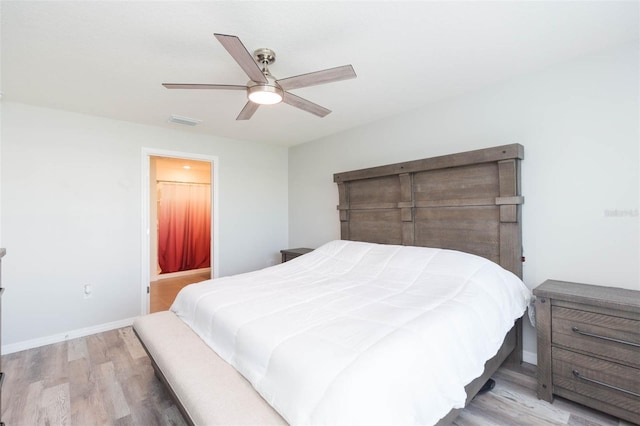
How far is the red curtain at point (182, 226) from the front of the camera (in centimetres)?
564

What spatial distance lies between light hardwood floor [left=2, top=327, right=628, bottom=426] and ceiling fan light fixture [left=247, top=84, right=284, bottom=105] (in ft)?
6.82

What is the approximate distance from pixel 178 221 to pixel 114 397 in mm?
4203

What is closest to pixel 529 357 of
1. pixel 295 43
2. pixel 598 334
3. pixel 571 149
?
pixel 598 334

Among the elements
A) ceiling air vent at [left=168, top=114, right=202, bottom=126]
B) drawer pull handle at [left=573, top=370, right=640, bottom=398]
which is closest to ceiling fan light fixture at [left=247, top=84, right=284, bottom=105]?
ceiling air vent at [left=168, top=114, right=202, bottom=126]

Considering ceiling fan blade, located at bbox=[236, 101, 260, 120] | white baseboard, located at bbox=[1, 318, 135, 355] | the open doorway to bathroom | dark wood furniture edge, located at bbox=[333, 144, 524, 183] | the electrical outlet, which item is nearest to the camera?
ceiling fan blade, located at bbox=[236, 101, 260, 120]

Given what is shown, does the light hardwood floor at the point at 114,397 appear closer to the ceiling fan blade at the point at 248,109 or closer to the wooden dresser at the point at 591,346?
the wooden dresser at the point at 591,346

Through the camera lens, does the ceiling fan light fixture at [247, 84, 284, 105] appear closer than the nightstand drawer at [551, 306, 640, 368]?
No

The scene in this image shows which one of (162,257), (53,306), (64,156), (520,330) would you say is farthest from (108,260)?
(520,330)

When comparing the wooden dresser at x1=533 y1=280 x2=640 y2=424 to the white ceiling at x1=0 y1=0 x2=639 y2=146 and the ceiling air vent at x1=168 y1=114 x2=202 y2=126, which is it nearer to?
the white ceiling at x1=0 y1=0 x2=639 y2=146

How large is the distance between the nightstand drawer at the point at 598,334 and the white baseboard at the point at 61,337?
4059 millimetres

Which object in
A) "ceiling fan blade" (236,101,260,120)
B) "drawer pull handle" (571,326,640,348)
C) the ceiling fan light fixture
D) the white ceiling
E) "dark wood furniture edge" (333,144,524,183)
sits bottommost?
"drawer pull handle" (571,326,640,348)

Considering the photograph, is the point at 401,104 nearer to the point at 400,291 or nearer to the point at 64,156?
the point at 400,291

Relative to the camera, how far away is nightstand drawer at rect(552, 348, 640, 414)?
160 centimetres

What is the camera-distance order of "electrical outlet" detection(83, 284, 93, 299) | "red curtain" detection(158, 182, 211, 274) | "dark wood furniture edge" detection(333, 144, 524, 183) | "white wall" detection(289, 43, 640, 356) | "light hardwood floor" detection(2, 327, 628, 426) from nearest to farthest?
1. "light hardwood floor" detection(2, 327, 628, 426)
2. "white wall" detection(289, 43, 640, 356)
3. "dark wood furniture edge" detection(333, 144, 524, 183)
4. "electrical outlet" detection(83, 284, 93, 299)
5. "red curtain" detection(158, 182, 211, 274)
